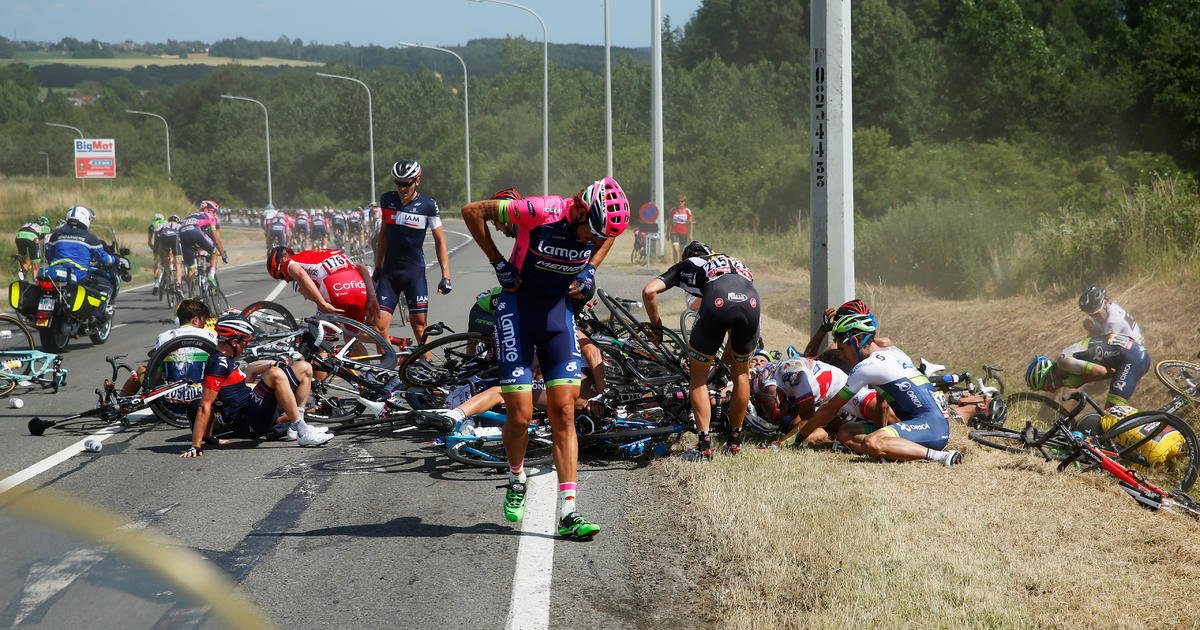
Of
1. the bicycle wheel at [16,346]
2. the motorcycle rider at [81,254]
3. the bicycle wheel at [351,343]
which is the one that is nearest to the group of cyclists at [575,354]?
the bicycle wheel at [351,343]

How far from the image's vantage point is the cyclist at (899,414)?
7.27 meters

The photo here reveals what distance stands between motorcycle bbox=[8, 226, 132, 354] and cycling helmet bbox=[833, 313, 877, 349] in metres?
10.1

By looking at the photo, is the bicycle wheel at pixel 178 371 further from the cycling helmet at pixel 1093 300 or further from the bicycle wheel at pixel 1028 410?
the cycling helmet at pixel 1093 300

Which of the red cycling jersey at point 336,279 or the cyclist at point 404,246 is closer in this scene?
the red cycling jersey at point 336,279

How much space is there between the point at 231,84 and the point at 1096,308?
459 ft

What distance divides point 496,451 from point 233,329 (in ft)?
7.35

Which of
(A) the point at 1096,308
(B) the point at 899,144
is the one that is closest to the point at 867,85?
(B) the point at 899,144

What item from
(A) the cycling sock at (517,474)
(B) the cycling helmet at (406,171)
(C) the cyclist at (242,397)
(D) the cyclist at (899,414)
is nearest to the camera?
(A) the cycling sock at (517,474)

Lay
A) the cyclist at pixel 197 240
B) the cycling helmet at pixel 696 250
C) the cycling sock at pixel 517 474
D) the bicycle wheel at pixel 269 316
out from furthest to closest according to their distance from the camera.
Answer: the cyclist at pixel 197 240 → the bicycle wheel at pixel 269 316 → the cycling helmet at pixel 696 250 → the cycling sock at pixel 517 474

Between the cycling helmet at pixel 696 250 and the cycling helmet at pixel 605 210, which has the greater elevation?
the cycling helmet at pixel 605 210

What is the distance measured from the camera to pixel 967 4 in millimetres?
45188

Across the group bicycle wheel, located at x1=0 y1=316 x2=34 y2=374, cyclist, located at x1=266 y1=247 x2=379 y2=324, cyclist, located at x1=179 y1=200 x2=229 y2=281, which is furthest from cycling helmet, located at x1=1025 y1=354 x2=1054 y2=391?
cyclist, located at x1=179 y1=200 x2=229 y2=281

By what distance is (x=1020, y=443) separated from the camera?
7.73 m

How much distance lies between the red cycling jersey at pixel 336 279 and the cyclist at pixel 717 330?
337 centimetres
